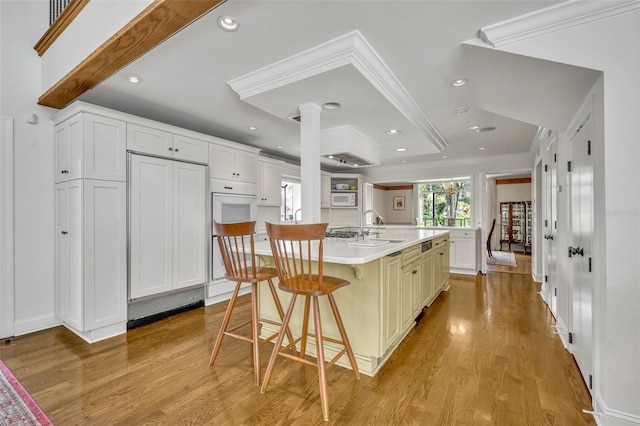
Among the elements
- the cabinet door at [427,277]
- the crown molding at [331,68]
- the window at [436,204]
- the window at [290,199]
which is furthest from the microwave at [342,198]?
the crown molding at [331,68]

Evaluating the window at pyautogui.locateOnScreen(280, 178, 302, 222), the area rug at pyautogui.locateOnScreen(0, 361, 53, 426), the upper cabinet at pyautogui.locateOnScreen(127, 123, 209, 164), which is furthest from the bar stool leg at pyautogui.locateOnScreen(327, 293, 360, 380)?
the window at pyautogui.locateOnScreen(280, 178, 302, 222)

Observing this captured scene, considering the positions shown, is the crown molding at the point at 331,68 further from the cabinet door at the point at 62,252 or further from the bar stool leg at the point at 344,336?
the cabinet door at the point at 62,252

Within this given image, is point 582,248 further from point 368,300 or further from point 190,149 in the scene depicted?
point 190,149

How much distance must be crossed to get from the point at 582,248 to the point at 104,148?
402cm

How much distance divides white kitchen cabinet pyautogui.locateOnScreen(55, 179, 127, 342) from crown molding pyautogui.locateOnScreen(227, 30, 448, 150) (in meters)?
1.67

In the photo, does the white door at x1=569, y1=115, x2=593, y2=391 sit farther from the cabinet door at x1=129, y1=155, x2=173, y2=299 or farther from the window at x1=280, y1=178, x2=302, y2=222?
the window at x1=280, y1=178, x2=302, y2=222

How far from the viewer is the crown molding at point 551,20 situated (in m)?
1.43

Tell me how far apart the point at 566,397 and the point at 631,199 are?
1.30 m

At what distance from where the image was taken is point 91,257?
262cm

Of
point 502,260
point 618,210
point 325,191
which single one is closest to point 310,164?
point 618,210

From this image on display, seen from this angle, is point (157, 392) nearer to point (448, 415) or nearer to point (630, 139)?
point (448, 415)

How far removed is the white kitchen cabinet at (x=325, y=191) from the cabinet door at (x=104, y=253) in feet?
13.1

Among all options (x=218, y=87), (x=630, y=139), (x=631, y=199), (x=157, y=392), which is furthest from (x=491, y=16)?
(x=157, y=392)

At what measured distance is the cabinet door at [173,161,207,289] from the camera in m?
3.27
